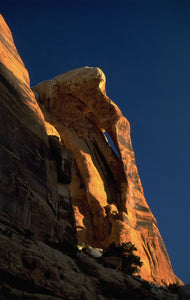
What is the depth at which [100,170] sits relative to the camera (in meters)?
41.2

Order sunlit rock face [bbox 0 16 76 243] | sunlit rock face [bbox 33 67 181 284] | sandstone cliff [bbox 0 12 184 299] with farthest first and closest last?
sunlit rock face [bbox 33 67 181 284] → sunlit rock face [bbox 0 16 76 243] → sandstone cliff [bbox 0 12 184 299]

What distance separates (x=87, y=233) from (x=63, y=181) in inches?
475

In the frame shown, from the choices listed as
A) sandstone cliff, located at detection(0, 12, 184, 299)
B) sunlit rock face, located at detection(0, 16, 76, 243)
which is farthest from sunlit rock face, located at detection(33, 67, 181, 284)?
sunlit rock face, located at detection(0, 16, 76, 243)

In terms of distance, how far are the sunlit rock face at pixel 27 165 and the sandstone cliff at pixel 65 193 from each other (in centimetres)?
6

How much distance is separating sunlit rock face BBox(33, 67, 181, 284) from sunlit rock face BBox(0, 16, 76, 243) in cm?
1176

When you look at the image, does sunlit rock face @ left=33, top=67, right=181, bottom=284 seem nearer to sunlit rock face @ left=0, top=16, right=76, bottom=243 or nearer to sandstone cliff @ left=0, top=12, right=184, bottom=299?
sandstone cliff @ left=0, top=12, right=184, bottom=299

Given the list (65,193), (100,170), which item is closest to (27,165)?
(65,193)

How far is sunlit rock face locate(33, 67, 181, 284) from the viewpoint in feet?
112

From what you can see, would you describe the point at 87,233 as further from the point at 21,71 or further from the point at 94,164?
the point at 21,71

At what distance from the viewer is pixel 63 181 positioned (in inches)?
953

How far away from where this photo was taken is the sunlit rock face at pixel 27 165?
662 inches

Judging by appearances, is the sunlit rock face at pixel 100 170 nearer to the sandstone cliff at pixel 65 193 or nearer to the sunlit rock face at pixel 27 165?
the sandstone cliff at pixel 65 193

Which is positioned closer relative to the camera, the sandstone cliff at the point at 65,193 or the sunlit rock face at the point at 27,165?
the sandstone cliff at the point at 65,193

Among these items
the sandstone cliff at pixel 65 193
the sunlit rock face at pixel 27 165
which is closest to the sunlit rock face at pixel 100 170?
the sandstone cliff at pixel 65 193
